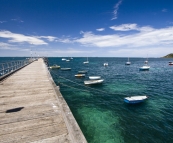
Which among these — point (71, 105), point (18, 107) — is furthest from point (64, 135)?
point (71, 105)

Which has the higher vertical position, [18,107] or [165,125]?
[18,107]

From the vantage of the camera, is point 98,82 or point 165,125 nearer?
point 165,125

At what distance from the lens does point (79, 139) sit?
3.36m

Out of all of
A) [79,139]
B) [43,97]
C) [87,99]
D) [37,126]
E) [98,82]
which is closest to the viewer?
[79,139]

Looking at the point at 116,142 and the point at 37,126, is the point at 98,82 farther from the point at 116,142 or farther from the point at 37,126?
the point at 37,126

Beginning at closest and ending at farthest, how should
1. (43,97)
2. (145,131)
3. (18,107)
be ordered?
(18,107)
(43,97)
(145,131)

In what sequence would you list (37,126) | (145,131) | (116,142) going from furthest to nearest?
(145,131)
(116,142)
(37,126)

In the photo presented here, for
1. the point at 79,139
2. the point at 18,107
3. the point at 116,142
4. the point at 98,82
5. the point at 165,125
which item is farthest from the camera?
the point at 98,82

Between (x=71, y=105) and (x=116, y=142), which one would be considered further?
(x=71, y=105)

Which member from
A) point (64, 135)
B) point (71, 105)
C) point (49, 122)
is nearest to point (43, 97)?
point (49, 122)

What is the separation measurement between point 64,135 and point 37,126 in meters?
1.17

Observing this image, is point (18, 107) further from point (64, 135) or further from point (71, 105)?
point (71, 105)

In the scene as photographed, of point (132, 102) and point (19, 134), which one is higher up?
point (19, 134)

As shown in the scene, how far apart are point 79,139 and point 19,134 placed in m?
2.03
